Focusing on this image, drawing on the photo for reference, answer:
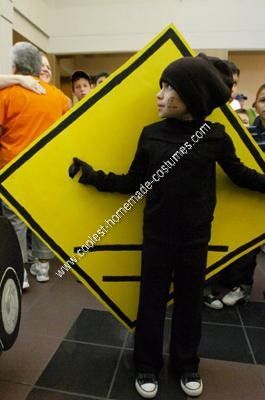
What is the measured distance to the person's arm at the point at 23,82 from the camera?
2.10 m

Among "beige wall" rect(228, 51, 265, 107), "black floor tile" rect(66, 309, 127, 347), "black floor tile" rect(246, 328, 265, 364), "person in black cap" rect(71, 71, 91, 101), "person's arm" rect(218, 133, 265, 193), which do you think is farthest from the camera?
"beige wall" rect(228, 51, 265, 107)

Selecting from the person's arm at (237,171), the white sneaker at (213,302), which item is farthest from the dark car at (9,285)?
the white sneaker at (213,302)

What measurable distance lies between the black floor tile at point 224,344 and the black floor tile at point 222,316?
0.06m

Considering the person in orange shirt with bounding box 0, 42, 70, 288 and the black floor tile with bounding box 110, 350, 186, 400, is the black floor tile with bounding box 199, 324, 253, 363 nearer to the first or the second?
the black floor tile with bounding box 110, 350, 186, 400

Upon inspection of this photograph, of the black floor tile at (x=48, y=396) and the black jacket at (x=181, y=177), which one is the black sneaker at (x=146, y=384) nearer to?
the black floor tile at (x=48, y=396)

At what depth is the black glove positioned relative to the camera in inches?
55.4

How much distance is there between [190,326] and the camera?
149cm

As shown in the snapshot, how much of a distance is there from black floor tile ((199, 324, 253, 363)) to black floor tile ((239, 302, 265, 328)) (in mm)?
128

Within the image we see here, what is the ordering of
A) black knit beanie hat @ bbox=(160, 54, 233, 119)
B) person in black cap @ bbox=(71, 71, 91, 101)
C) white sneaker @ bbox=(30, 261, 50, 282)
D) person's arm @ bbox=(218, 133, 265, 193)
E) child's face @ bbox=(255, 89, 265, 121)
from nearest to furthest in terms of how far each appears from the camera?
black knit beanie hat @ bbox=(160, 54, 233, 119)
person's arm @ bbox=(218, 133, 265, 193)
child's face @ bbox=(255, 89, 265, 121)
white sneaker @ bbox=(30, 261, 50, 282)
person in black cap @ bbox=(71, 71, 91, 101)

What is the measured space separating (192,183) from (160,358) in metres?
0.77

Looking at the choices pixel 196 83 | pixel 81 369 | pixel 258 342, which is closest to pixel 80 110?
pixel 196 83

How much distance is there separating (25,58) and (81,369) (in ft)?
5.86

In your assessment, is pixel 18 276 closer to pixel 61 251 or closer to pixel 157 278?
pixel 61 251

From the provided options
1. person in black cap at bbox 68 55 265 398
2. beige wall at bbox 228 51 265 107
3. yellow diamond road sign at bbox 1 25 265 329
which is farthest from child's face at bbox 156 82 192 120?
beige wall at bbox 228 51 265 107
